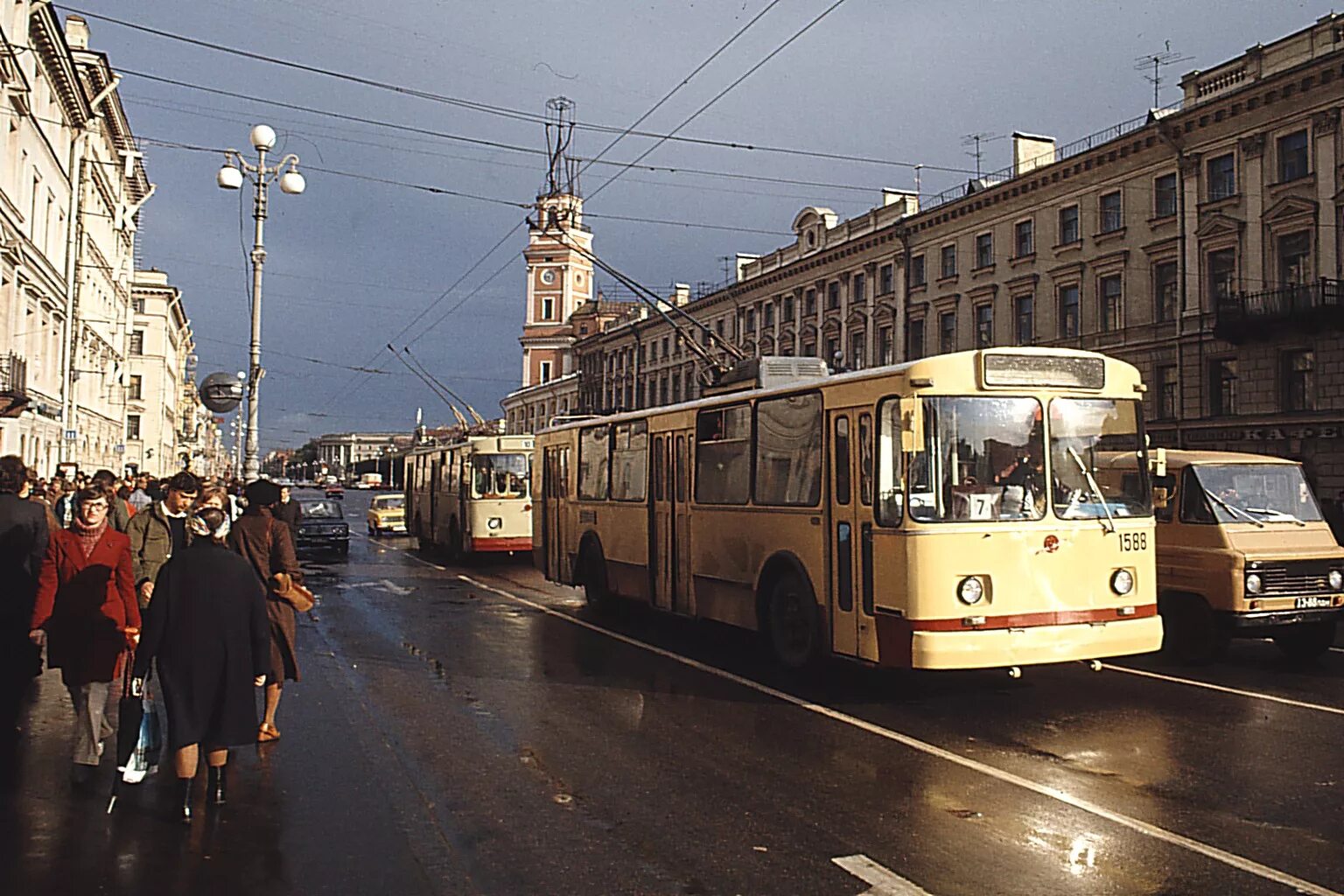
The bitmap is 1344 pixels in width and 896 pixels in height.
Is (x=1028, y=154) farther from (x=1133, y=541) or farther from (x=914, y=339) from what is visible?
(x=1133, y=541)

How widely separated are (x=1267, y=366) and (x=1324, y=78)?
7821 mm

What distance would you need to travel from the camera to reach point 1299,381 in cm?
3259

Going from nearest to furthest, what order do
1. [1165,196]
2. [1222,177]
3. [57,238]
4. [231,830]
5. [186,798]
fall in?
[231,830] → [186,798] → [1222,177] → [1165,196] → [57,238]

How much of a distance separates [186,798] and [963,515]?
18.6ft

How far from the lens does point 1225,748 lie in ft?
25.7

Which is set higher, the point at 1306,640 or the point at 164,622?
the point at 164,622

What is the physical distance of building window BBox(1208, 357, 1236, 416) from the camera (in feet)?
113

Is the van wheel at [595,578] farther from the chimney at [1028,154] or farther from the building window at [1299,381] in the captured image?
the chimney at [1028,154]

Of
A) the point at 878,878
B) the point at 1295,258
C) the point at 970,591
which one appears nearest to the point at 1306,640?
the point at 970,591

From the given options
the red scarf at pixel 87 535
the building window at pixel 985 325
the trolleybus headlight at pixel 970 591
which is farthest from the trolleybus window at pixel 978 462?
the building window at pixel 985 325

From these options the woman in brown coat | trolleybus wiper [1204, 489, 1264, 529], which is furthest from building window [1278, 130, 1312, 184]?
the woman in brown coat

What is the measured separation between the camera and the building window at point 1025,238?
137 feet

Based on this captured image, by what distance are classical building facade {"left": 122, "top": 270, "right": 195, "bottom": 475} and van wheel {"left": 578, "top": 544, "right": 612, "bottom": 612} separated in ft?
223

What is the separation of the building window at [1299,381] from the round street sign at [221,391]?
90.8 ft
